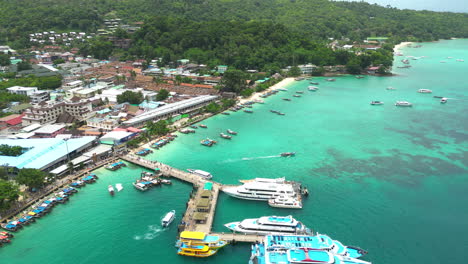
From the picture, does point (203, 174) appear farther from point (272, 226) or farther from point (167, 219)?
point (272, 226)

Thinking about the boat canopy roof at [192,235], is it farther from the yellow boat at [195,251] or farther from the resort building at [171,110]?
the resort building at [171,110]

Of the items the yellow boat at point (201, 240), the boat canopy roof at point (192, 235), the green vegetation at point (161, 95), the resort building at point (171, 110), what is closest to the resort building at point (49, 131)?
the resort building at point (171, 110)

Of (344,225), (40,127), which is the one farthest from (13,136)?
(344,225)

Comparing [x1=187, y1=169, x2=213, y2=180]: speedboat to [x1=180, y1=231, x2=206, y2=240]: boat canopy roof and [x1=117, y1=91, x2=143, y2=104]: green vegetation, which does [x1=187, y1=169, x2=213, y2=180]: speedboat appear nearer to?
[x1=180, y1=231, x2=206, y2=240]: boat canopy roof

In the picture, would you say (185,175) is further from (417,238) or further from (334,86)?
(334,86)

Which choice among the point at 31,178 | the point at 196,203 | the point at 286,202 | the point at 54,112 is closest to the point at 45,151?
the point at 31,178

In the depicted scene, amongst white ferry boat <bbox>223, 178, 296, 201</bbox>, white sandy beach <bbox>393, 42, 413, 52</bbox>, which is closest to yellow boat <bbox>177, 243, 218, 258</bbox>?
white ferry boat <bbox>223, 178, 296, 201</bbox>
